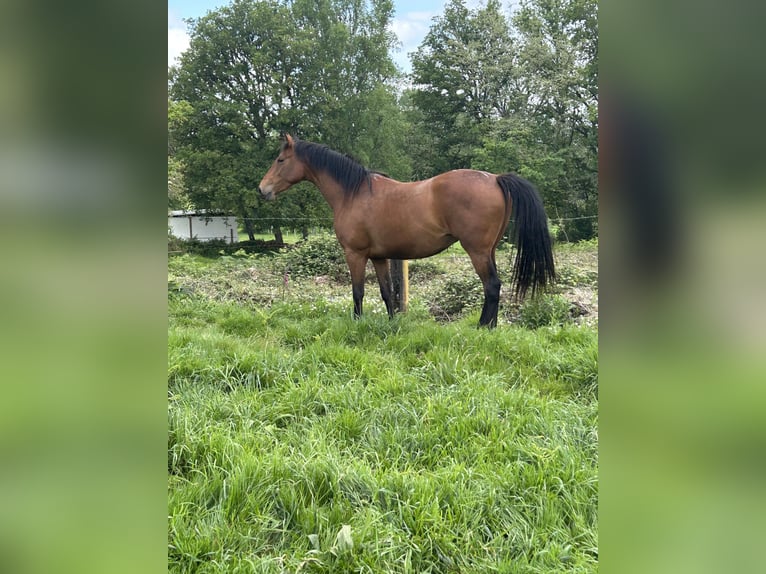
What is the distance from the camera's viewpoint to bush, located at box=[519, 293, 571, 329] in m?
4.66

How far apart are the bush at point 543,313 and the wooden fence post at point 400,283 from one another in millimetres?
1457

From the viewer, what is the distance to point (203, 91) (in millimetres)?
13094

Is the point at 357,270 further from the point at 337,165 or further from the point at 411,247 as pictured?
the point at 337,165

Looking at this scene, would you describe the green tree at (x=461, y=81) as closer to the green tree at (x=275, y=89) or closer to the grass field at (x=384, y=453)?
the green tree at (x=275, y=89)

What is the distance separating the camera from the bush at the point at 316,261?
336 inches

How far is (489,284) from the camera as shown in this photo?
426cm

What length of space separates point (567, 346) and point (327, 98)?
11.5 meters

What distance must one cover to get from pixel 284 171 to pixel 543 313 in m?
3.18

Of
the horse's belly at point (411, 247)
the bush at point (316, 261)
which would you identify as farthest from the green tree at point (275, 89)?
the horse's belly at point (411, 247)

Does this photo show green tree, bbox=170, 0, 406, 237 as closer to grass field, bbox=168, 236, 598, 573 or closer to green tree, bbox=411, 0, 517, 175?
green tree, bbox=411, 0, 517, 175

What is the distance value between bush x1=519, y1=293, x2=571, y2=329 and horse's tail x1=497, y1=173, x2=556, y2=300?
0.60m

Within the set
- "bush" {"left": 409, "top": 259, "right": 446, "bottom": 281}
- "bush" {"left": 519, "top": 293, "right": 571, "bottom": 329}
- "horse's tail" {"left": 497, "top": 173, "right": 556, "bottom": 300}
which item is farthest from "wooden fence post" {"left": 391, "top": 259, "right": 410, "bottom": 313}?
"bush" {"left": 409, "top": 259, "right": 446, "bottom": 281}
